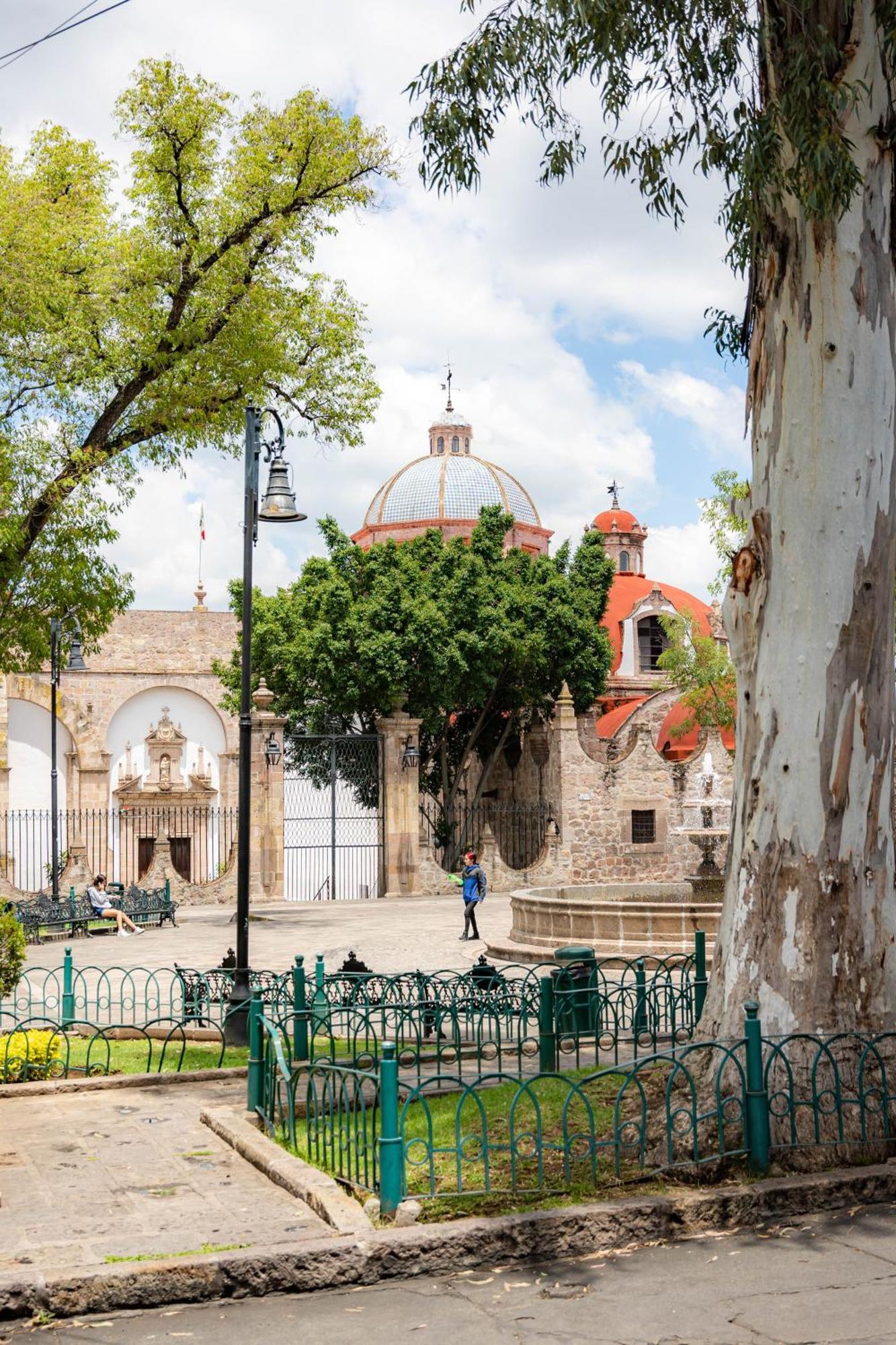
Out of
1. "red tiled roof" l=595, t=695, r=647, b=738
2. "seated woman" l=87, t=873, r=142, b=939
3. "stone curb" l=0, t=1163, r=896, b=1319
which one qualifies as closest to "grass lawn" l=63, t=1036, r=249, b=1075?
"stone curb" l=0, t=1163, r=896, b=1319

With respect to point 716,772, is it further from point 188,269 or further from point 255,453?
point 255,453

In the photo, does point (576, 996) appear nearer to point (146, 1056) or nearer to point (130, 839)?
point (146, 1056)

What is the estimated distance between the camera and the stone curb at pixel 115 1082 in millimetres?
8953

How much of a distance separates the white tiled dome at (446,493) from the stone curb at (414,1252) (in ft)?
135

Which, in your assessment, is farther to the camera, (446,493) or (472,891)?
(446,493)

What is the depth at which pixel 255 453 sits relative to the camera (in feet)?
38.4

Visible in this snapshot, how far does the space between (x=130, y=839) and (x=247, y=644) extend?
30.3 meters

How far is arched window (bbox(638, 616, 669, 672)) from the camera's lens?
139ft

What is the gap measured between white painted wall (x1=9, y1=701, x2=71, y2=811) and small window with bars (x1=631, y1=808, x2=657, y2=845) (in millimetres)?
17220

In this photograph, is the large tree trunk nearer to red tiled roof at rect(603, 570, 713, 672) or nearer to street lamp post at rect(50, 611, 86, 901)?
street lamp post at rect(50, 611, 86, 901)

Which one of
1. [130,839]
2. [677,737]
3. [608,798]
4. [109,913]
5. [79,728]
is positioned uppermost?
[79,728]

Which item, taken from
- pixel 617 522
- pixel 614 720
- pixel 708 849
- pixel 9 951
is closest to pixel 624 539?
pixel 617 522

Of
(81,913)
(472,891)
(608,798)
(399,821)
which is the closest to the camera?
(472,891)

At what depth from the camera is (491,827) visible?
34438mm
